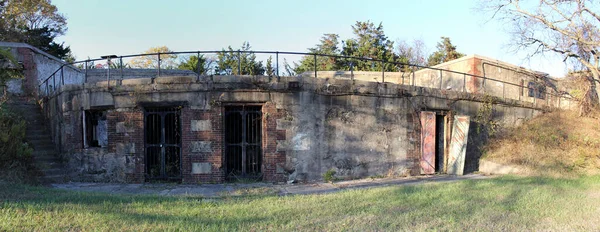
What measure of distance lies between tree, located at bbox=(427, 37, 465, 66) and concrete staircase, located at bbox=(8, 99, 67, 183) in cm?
3135

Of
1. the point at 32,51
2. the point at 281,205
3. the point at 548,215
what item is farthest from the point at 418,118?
the point at 32,51

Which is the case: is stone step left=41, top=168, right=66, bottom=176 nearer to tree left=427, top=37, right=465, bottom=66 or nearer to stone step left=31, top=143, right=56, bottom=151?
stone step left=31, top=143, right=56, bottom=151

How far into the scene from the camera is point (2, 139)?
940 centimetres

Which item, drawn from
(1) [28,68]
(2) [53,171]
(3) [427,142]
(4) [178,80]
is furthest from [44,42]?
(3) [427,142]

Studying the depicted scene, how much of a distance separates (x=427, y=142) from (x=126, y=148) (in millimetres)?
8771

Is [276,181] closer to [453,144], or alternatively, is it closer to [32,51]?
[453,144]

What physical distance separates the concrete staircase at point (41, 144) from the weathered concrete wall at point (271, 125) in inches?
17.8

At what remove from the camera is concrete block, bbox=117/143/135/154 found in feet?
33.5

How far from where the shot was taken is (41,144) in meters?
11.9

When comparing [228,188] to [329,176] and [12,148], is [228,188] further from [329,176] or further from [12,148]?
[12,148]

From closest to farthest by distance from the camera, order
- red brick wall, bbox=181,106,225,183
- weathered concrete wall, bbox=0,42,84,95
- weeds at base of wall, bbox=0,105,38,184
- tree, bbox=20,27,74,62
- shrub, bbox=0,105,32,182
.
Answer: weeds at base of wall, bbox=0,105,38,184 < shrub, bbox=0,105,32,182 < red brick wall, bbox=181,106,225,183 < weathered concrete wall, bbox=0,42,84,95 < tree, bbox=20,27,74,62

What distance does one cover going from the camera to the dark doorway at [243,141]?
10.2 m

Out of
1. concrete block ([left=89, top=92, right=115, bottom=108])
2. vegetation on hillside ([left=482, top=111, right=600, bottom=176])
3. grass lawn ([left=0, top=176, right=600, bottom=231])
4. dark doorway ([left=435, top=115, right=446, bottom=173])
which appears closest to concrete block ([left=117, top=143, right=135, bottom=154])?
concrete block ([left=89, top=92, right=115, bottom=108])

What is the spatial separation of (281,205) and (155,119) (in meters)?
5.43
